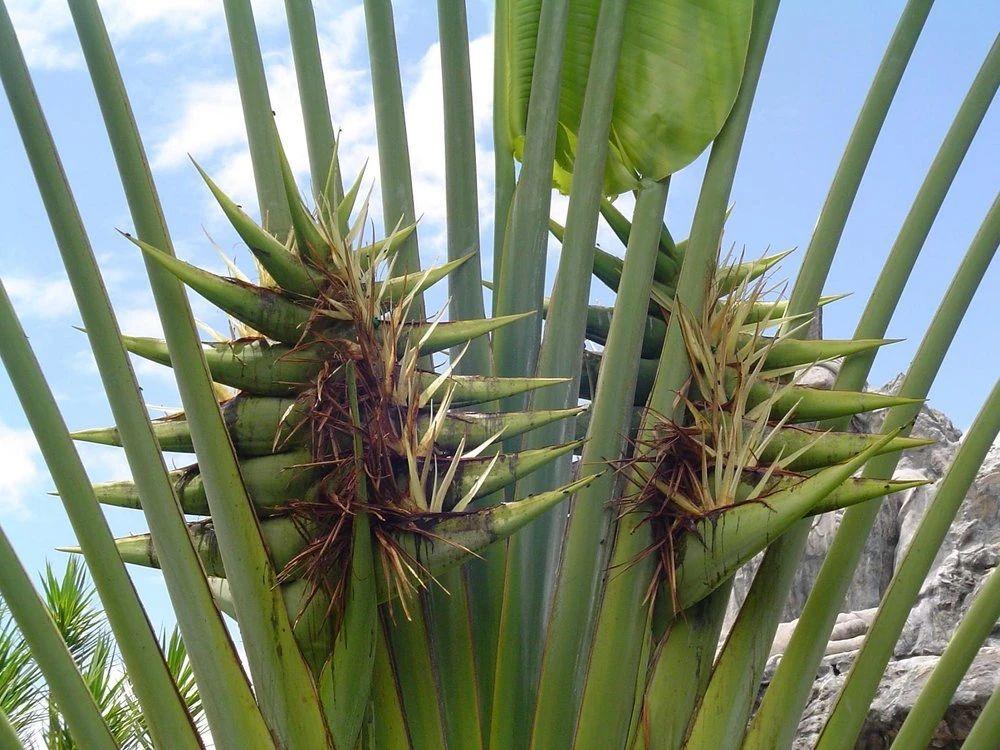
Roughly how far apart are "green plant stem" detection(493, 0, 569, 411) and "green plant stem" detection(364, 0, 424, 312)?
8.7 inches

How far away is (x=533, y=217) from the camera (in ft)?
6.49

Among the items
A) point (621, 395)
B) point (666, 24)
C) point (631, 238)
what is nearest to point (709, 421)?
point (621, 395)

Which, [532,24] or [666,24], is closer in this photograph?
[666,24]

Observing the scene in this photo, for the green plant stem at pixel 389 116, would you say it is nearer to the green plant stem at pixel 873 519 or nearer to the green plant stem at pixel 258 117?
the green plant stem at pixel 258 117

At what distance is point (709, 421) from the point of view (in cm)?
182

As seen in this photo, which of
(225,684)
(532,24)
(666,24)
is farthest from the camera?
(532,24)

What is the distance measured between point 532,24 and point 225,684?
64.8 inches

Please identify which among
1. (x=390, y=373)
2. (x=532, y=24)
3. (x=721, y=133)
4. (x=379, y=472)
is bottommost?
(x=379, y=472)

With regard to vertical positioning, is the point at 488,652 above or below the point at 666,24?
below

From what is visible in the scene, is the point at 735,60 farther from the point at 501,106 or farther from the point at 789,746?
the point at 789,746

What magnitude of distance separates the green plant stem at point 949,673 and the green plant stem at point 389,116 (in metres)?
1.27

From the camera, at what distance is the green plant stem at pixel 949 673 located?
1.85 m

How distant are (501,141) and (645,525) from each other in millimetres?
1030

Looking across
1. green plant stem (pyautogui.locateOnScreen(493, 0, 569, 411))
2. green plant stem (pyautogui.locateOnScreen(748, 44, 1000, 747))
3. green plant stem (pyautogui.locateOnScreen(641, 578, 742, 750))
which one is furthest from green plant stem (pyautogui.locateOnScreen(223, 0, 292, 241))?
green plant stem (pyautogui.locateOnScreen(748, 44, 1000, 747))
